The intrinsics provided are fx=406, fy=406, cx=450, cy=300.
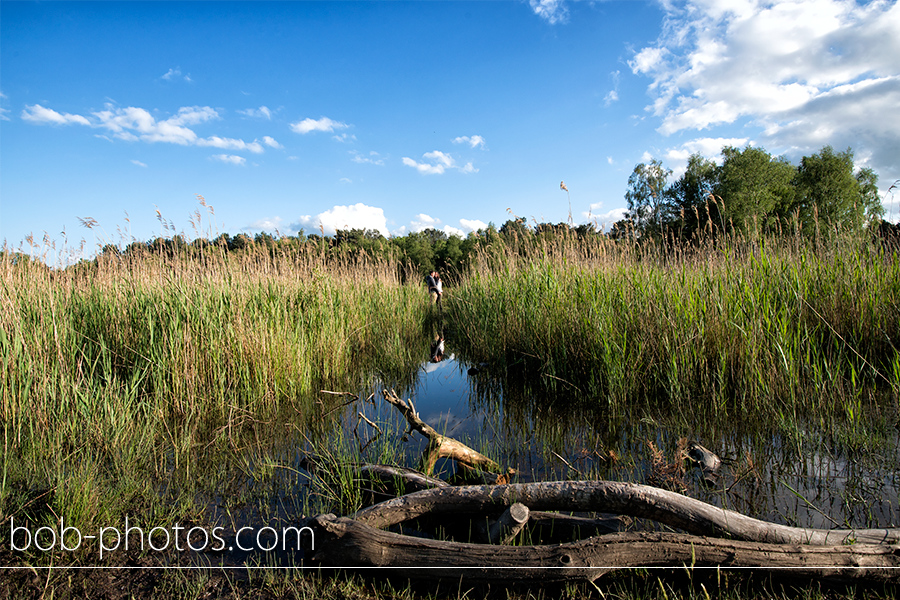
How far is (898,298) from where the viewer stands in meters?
3.52

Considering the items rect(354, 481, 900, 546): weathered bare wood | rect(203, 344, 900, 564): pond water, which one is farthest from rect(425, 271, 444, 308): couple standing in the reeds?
rect(354, 481, 900, 546): weathered bare wood

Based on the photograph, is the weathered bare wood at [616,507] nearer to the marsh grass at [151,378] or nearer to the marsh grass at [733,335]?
the marsh grass at [151,378]

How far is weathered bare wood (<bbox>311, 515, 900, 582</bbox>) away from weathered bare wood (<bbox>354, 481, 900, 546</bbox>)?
0.08 metres

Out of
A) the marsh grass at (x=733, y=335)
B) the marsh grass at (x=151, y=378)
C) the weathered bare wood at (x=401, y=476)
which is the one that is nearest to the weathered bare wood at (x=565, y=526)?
the weathered bare wood at (x=401, y=476)

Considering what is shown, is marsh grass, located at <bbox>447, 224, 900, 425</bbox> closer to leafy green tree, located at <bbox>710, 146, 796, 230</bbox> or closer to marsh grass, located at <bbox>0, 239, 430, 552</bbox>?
marsh grass, located at <bbox>0, 239, 430, 552</bbox>

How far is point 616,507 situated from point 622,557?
24 cm

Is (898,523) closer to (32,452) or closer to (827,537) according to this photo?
(827,537)

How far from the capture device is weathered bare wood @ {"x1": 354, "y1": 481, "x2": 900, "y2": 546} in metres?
1.54

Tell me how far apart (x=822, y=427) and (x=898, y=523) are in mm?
1028

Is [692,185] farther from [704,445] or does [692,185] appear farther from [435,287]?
[704,445]

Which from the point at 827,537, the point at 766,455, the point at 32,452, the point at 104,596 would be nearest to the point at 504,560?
the point at 827,537

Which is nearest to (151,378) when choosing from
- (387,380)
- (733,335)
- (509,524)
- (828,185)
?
(387,380)

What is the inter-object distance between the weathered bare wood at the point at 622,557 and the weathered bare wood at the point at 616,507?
0.25ft

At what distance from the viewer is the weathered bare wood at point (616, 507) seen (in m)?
1.54
